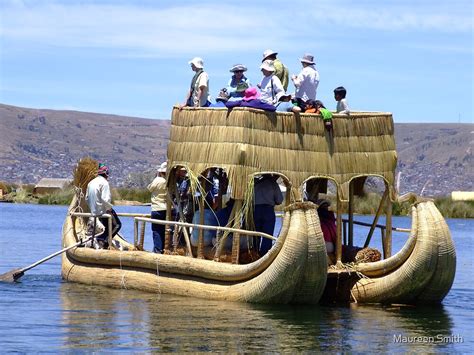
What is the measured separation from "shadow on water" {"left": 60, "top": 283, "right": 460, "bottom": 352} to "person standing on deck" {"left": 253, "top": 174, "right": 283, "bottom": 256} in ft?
4.97

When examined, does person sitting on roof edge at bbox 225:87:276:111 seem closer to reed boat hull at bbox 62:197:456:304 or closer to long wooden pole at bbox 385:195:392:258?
reed boat hull at bbox 62:197:456:304

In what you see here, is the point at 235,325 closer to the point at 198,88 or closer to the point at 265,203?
the point at 265,203

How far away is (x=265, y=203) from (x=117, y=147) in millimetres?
151100

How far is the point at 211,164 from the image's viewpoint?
20.1 meters

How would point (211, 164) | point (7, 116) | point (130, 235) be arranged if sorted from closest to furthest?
point (211, 164), point (130, 235), point (7, 116)

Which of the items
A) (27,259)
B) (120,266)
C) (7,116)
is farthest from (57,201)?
(7,116)

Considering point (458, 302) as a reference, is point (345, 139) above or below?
above

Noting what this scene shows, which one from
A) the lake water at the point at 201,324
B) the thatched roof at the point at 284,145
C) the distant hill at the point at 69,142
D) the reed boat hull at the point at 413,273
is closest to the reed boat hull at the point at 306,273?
the reed boat hull at the point at 413,273

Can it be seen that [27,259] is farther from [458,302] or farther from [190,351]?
[190,351]

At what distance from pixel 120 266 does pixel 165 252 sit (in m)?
0.94

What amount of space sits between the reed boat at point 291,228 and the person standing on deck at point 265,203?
0.81ft

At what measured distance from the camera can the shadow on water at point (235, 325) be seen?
16.6 metres

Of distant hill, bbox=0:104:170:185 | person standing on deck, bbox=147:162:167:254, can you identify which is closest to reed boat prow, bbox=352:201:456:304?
person standing on deck, bbox=147:162:167:254

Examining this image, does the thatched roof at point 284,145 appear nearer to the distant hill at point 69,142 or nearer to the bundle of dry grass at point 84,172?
the bundle of dry grass at point 84,172
